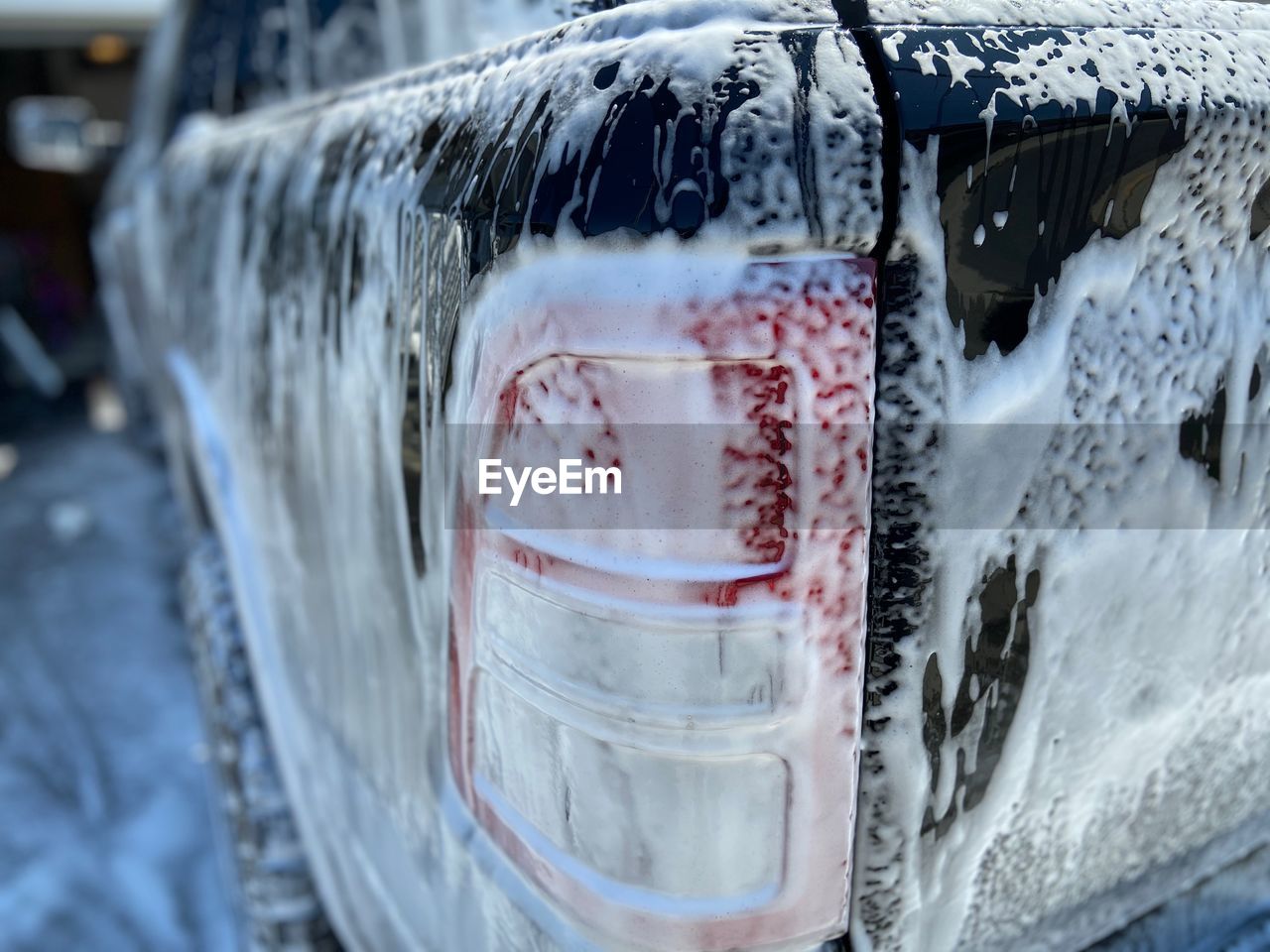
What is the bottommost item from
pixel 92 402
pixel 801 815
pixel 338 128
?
pixel 92 402

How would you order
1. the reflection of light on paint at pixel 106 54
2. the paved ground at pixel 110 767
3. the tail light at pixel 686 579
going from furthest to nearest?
the reflection of light on paint at pixel 106 54, the paved ground at pixel 110 767, the tail light at pixel 686 579

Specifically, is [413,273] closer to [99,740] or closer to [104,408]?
[99,740]

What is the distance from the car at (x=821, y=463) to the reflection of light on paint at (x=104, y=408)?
18.5 ft

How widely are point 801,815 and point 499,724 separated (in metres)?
0.23

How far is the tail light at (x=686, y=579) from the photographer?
1.89ft

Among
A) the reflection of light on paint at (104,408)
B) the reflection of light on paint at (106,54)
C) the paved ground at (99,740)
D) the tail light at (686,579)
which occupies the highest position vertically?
the reflection of light on paint at (106,54)

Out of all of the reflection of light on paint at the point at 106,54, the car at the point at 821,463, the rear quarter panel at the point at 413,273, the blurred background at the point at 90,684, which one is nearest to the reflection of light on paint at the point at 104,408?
the blurred background at the point at 90,684

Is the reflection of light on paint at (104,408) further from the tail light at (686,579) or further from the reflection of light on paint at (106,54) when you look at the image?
the tail light at (686,579)

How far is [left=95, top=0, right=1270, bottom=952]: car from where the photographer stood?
59 centimetres

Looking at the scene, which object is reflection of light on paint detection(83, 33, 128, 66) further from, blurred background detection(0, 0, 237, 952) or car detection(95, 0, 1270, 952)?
car detection(95, 0, 1270, 952)

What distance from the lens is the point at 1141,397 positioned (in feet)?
2.35

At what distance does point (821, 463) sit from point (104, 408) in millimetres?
7166

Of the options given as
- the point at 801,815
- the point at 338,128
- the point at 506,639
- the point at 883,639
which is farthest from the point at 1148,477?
the point at 338,128

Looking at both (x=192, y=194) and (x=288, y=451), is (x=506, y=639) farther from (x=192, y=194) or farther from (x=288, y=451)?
(x=192, y=194)
